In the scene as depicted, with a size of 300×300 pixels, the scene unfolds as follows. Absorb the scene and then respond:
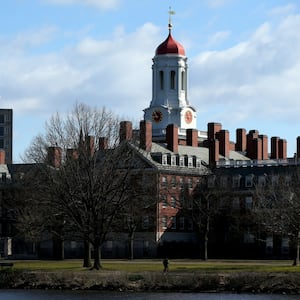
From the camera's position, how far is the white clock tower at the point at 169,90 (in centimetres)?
13625

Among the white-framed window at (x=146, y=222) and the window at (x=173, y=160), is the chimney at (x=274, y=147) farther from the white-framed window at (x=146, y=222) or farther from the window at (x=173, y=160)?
the white-framed window at (x=146, y=222)

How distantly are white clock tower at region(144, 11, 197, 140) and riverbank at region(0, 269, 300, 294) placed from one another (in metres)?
65.3

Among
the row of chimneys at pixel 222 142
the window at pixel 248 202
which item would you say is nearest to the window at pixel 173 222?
the window at pixel 248 202

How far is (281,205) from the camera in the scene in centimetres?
9119

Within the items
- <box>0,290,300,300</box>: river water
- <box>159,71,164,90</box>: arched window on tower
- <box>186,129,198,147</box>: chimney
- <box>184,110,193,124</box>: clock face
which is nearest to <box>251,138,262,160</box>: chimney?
<box>186,129,198,147</box>: chimney

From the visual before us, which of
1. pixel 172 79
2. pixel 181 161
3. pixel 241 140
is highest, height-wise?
pixel 172 79

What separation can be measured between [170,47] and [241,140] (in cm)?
1508

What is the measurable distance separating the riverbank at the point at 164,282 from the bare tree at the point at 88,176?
28.6 ft

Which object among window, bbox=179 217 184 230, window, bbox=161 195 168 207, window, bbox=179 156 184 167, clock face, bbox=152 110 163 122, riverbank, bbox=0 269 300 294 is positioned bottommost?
riverbank, bbox=0 269 300 294

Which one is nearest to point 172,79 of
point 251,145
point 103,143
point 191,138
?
point 191,138

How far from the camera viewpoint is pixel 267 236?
111062 mm

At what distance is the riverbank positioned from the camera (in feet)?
218

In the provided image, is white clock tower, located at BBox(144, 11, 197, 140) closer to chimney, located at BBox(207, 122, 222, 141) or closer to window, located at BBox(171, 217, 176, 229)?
chimney, located at BBox(207, 122, 222, 141)

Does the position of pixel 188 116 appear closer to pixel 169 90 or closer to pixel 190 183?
pixel 169 90
